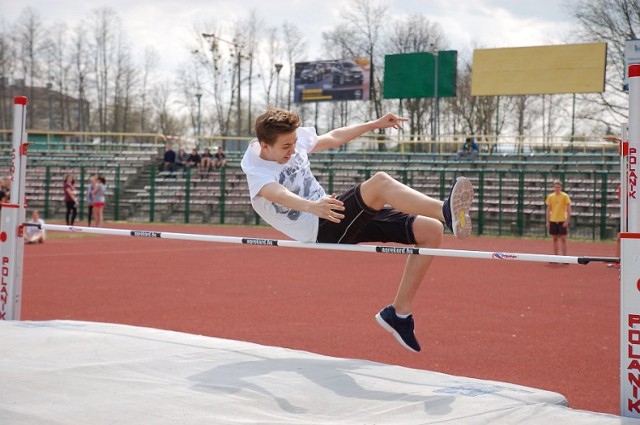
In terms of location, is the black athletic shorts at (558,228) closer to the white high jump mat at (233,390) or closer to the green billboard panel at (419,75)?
the white high jump mat at (233,390)

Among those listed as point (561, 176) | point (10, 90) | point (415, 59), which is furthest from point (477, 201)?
point (10, 90)

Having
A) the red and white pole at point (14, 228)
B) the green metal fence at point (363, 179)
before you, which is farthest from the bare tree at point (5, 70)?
the red and white pole at point (14, 228)

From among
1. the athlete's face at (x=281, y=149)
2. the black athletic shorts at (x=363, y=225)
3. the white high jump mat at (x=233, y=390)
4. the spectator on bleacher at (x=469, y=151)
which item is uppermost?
the spectator on bleacher at (x=469, y=151)

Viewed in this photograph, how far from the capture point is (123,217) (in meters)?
30.3

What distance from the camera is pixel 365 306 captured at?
9.15 m

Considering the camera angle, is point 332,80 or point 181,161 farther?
point 332,80

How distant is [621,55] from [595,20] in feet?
6.05

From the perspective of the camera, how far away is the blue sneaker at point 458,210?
165 inches

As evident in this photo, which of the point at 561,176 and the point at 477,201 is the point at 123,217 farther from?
the point at 561,176

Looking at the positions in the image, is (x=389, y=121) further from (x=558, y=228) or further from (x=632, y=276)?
(x=558, y=228)

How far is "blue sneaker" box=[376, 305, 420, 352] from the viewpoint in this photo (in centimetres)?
469

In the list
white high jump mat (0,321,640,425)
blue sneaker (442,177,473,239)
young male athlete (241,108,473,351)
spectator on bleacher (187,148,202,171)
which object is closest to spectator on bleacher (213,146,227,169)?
spectator on bleacher (187,148,202,171)

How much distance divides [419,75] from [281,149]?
98.9ft

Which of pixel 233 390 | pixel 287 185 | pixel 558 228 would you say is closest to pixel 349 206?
pixel 287 185
